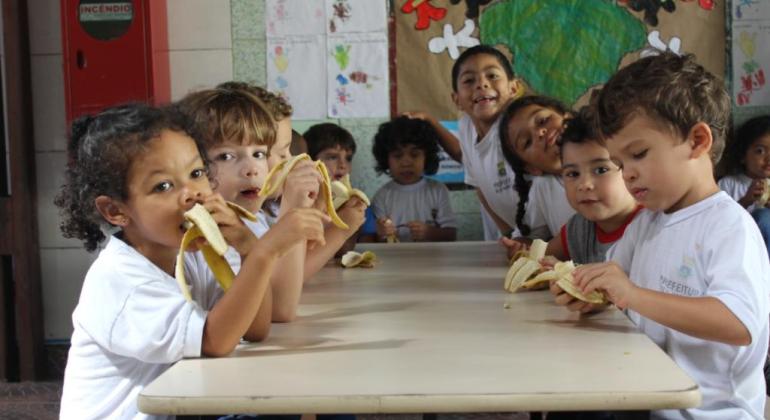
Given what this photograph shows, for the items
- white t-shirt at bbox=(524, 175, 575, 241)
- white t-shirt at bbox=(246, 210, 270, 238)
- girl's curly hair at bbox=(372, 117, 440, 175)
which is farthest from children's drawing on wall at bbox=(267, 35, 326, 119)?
white t-shirt at bbox=(246, 210, 270, 238)

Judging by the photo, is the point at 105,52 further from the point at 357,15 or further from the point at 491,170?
the point at 491,170

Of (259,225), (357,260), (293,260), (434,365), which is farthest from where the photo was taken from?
(357,260)

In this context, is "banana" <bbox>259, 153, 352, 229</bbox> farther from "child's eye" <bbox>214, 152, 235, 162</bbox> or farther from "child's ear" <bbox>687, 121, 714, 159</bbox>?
"child's ear" <bbox>687, 121, 714, 159</bbox>

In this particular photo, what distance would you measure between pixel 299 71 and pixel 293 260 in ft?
9.83

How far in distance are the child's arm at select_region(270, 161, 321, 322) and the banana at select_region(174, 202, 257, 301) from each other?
0.45 feet

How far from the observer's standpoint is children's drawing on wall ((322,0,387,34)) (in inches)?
179

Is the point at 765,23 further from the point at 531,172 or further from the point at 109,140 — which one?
the point at 109,140

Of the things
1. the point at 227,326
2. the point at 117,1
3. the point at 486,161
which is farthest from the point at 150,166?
the point at 117,1

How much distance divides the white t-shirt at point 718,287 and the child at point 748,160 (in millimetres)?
2770

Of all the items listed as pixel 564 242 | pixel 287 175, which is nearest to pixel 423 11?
pixel 564 242

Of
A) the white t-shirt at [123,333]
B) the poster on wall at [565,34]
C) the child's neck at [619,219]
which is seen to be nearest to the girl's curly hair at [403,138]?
the poster on wall at [565,34]

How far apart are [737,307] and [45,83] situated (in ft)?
13.1

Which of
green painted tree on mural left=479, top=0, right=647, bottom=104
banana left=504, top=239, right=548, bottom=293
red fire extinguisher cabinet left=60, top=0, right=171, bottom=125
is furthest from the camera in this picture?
green painted tree on mural left=479, top=0, right=647, bottom=104

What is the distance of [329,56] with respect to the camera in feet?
15.0
